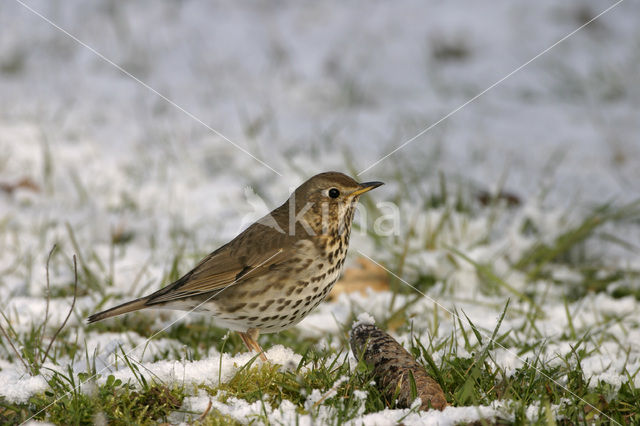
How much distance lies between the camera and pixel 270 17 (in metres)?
9.51

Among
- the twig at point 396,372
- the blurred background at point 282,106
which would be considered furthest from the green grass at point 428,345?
the blurred background at point 282,106

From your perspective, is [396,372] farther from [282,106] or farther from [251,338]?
[282,106]

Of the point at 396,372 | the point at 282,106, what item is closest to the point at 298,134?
the point at 282,106

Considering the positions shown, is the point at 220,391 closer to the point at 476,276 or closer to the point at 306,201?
the point at 306,201

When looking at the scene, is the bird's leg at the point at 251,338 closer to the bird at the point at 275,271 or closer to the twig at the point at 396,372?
the bird at the point at 275,271

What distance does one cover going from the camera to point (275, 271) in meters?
2.81

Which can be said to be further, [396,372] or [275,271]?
[275,271]

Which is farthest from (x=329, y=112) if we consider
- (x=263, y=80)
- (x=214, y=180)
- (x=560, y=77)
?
(x=560, y=77)

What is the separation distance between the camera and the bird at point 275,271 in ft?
9.05

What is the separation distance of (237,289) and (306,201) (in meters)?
0.52

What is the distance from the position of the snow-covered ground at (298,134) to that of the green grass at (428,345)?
5cm

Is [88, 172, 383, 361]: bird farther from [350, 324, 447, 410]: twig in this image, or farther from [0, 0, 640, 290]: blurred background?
[0, 0, 640, 290]: blurred background

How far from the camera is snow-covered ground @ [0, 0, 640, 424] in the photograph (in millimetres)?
3613

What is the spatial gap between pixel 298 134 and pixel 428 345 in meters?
3.76
